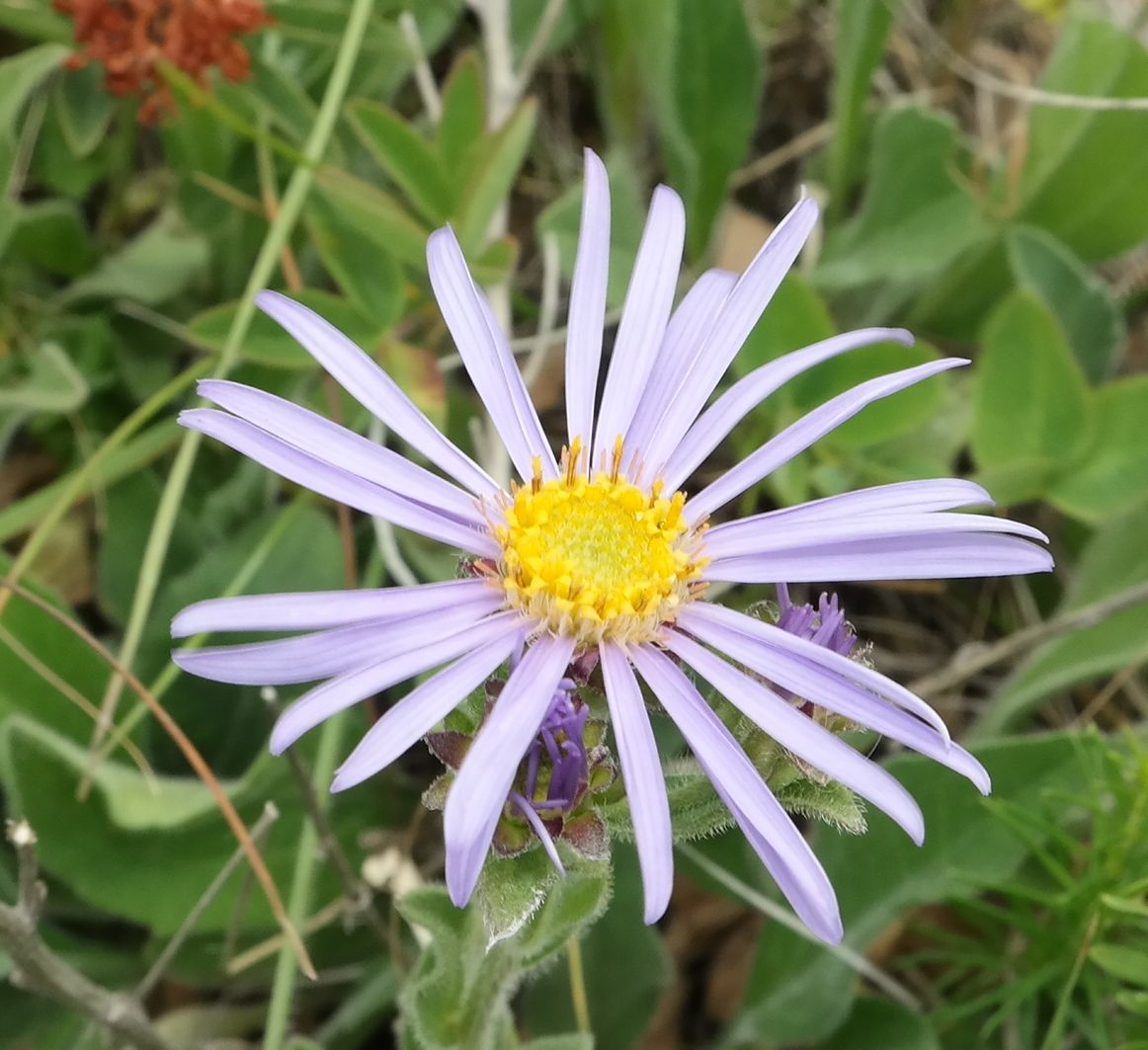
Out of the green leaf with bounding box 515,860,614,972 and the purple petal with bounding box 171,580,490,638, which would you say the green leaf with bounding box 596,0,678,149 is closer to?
the purple petal with bounding box 171,580,490,638

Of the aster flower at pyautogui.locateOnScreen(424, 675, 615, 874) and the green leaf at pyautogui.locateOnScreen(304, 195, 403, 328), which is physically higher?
the green leaf at pyautogui.locateOnScreen(304, 195, 403, 328)

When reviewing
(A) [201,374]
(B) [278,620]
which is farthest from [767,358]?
(B) [278,620]

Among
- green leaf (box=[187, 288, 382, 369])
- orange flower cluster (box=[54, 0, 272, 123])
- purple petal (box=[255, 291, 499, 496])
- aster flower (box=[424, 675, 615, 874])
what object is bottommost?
aster flower (box=[424, 675, 615, 874])

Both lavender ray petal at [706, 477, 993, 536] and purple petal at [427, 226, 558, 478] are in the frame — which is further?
purple petal at [427, 226, 558, 478]

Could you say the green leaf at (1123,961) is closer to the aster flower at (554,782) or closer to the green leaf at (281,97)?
the aster flower at (554,782)

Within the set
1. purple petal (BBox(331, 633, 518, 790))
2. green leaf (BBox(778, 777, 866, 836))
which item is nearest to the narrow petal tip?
purple petal (BBox(331, 633, 518, 790))

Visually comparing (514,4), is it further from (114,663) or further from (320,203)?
(114,663)

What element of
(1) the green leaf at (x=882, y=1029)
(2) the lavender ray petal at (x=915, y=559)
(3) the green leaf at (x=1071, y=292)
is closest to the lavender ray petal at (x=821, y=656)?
(2) the lavender ray petal at (x=915, y=559)

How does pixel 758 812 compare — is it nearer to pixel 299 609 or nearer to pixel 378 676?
pixel 378 676
